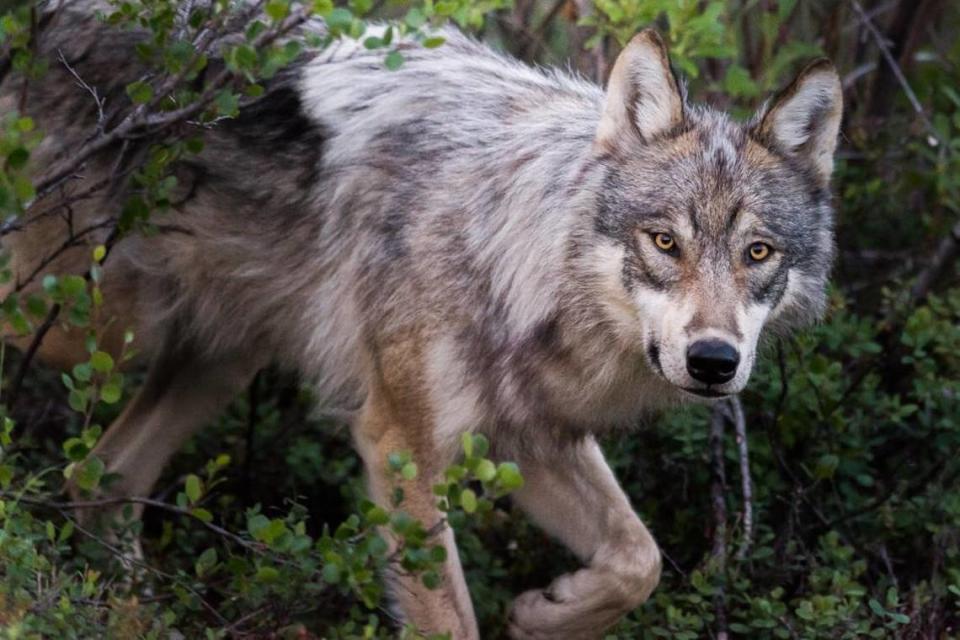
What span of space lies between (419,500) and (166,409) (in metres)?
1.55

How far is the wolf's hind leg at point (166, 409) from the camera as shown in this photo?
17.1 feet

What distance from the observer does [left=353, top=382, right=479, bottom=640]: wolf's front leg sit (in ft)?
13.4

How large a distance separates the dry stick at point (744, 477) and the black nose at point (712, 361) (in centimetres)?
117

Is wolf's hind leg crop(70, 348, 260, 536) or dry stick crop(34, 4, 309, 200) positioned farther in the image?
wolf's hind leg crop(70, 348, 260, 536)

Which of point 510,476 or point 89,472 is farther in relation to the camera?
point 89,472

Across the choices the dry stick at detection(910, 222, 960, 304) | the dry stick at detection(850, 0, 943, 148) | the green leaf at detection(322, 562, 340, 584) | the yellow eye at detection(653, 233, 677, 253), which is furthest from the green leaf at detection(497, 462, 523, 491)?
the dry stick at detection(850, 0, 943, 148)

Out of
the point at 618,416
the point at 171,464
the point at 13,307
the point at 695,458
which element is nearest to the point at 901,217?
the point at 695,458

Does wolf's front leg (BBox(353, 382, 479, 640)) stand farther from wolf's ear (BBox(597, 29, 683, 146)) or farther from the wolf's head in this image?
wolf's ear (BBox(597, 29, 683, 146))

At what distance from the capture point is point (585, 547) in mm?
4359

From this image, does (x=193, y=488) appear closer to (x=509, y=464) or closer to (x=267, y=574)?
(x=267, y=574)

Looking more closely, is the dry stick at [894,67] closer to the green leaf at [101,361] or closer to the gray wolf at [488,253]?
the gray wolf at [488,253]

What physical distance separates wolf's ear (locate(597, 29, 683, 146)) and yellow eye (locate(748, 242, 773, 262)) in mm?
435

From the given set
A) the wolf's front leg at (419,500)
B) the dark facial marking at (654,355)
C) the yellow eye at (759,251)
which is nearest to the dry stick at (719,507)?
the wolf's front leg at (419,500)

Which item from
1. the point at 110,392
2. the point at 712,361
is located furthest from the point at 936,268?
the point at 110,392
